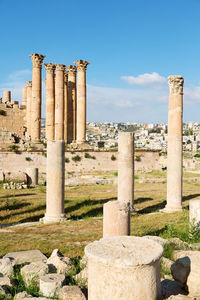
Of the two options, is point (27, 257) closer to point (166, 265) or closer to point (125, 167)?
point (166, 265)

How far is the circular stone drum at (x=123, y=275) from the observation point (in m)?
4.88

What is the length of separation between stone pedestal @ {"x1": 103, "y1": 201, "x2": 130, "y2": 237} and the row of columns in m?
25.5

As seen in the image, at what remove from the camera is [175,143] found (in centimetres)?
1571

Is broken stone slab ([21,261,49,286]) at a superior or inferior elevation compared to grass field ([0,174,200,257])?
superior

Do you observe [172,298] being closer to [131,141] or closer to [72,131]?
[131,141]

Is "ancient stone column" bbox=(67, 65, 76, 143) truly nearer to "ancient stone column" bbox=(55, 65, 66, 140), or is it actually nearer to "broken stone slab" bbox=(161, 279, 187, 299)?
"ancient stone column" bbox=(55, 65, 66, 140)

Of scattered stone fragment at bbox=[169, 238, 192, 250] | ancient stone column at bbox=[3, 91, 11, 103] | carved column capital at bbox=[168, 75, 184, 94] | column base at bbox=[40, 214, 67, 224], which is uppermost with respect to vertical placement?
ancient stone column at bbox=[3, 91, 11, 103]

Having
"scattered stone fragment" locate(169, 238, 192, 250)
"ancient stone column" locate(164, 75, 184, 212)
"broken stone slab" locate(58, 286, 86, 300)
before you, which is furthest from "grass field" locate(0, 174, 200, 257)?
"broken stone slab" locate(58, 286, 86, 300)

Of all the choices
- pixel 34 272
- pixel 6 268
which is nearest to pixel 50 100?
pixel 6 268

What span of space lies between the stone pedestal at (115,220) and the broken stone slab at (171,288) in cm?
349

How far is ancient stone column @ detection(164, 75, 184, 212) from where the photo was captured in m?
15.7

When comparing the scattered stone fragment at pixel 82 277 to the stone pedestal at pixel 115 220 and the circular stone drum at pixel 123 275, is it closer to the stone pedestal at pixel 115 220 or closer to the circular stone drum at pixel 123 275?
the circular stone drum at pixel 123 275

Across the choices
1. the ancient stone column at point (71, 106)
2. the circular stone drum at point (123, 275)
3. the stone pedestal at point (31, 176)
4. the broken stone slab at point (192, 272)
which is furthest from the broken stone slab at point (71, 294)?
the ancient stone column at point (71, 106)

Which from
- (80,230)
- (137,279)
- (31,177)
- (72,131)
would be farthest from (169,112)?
(72,131)
